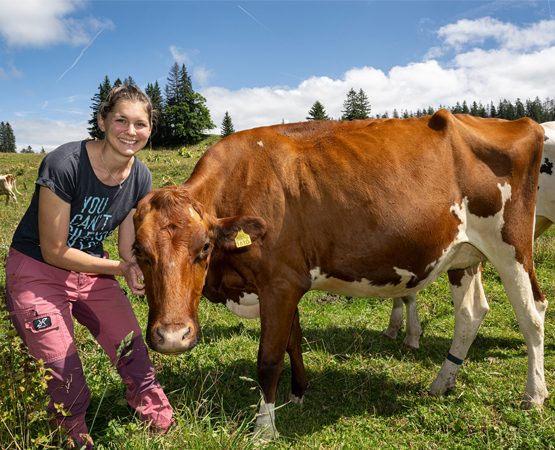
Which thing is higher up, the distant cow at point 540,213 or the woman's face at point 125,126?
the woman's face at point 125,126

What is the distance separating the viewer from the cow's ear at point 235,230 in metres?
2.85

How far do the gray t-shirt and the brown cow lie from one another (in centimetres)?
36

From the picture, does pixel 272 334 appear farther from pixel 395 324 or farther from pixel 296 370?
pixel 395 324

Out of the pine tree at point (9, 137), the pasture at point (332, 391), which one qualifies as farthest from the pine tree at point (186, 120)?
the pine tree at point (9, 137)

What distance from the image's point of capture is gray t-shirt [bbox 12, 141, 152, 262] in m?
2.62

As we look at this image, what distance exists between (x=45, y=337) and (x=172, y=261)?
1.08 m

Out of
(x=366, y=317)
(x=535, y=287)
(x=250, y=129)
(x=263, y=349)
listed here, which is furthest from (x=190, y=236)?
(x=366, y=317)

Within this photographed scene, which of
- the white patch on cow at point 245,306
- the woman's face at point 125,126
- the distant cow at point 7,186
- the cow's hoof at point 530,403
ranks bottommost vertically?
the cow's hoof at point 530,403

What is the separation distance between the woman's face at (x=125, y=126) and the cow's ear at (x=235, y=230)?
33.8 inches

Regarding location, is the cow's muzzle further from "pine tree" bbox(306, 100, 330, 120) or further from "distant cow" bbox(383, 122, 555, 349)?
"pine tree" bbox(306, 100, 330, 120)

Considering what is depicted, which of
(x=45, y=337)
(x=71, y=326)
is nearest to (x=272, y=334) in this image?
(x=71, y=326)

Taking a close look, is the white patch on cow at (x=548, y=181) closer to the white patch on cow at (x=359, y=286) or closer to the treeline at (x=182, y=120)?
the white patch on cow at (x=359, y=286)

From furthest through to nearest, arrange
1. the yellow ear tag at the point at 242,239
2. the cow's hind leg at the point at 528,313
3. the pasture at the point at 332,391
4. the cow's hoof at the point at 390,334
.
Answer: the cow's hoof at the point at 390,334
the cow's hind leg at the point at 528,313
the yellow ear tag at the point at 242,239
the pasture at the point at 332,391

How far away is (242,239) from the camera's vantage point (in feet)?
9.34
